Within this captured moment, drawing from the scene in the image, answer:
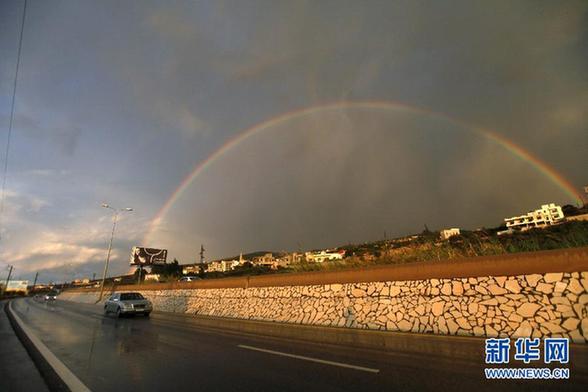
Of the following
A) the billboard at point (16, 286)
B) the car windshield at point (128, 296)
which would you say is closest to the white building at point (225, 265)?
the car windshield at point (128, 296)

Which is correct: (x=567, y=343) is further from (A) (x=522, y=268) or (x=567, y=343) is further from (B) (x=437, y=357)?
(B) (x=437, y=357)

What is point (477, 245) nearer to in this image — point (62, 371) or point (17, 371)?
point (62, 371)

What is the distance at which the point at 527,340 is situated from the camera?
27.0 ft

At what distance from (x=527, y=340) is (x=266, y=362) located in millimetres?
6842

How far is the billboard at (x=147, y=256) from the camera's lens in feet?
209

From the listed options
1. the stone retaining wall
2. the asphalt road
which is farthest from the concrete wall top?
the asphalt road

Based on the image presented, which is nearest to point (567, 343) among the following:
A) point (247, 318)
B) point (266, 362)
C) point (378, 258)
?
point (266, 362)

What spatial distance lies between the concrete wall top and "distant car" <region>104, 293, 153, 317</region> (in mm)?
10116

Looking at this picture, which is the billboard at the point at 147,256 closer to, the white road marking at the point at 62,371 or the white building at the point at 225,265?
the white building at the point at 225,265

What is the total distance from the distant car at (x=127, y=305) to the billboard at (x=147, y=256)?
45316 mm

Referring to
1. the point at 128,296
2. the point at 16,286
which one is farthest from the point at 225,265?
the point at 128,296

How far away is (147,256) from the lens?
65375 mm

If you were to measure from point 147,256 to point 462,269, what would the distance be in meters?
66.4

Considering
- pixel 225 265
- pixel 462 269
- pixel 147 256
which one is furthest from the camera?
pixel 225 265
